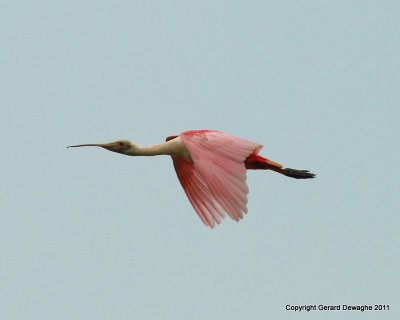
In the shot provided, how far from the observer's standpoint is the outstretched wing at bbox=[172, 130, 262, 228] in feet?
48.4

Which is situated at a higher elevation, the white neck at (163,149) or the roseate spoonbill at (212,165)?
the white neck at (163,149)

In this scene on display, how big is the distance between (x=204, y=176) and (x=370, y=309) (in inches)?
128

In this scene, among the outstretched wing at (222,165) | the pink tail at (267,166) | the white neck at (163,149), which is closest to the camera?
the outstretched wing at (222,165)

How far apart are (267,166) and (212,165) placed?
2.36 m

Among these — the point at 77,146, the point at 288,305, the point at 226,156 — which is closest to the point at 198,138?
the point at 226,156

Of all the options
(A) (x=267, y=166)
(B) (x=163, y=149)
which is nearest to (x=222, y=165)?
(B) (x=163, y=149)

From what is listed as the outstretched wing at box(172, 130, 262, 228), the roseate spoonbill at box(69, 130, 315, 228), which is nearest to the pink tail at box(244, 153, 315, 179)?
the roseate spoonbill at box(69, 130, 315, 228)

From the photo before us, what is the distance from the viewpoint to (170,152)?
16.6 m

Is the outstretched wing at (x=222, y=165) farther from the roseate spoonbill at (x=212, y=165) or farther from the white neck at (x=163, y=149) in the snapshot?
the white neck at (x=163, y=149)

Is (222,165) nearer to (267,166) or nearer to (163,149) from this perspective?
(163,149)

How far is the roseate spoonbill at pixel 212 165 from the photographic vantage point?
48.4ft

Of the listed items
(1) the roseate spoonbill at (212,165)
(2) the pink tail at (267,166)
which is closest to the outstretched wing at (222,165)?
(1) the roseate spoonbill at (212,165)

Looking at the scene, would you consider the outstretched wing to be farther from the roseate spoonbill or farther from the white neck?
the white neck

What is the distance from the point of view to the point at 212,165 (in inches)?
589
